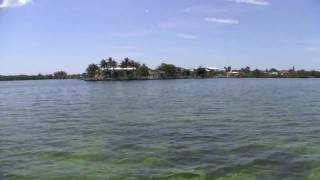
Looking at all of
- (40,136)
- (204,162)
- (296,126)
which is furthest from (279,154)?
(40,136)

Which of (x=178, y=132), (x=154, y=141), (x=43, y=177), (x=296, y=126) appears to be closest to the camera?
(x=43, y=177)

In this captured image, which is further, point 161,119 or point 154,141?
point 161,119

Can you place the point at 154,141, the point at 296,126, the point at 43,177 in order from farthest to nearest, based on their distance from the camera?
the point at 296,126, the point at 154,141, the point at 43,177

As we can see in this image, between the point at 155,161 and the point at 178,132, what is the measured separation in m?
6.36

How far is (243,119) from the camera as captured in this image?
25250 millimetres

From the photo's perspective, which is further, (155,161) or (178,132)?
(178,132)

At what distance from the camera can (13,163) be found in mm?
13719

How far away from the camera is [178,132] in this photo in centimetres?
1986

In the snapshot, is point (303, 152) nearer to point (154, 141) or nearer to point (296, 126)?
point (154, 141)

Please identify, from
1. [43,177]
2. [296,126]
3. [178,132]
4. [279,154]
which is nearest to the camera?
[43,177]

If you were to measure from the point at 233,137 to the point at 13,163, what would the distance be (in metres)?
8.73

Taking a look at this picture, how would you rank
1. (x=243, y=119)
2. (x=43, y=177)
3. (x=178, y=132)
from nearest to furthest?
1. (x=43, y=177)
2. (x=178, y=132)
3. (x=243, y=119)

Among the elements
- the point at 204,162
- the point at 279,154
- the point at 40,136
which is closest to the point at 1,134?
→ the point at 40,136

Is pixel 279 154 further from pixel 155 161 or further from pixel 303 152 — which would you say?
pixel 155 161
